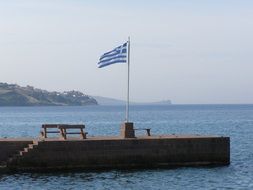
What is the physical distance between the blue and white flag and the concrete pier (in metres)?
4.87

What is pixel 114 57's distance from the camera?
37.4 meters

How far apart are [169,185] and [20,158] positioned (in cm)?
797

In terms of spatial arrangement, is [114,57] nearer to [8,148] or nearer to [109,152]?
[109,152]

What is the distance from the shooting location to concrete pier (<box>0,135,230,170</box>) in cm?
3366

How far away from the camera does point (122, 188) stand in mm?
30672

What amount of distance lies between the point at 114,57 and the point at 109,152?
608 cm

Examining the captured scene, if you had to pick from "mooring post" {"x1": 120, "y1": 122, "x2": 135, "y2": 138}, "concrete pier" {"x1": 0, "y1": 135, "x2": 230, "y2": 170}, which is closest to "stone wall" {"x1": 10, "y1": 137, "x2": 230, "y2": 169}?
"concrete pier" {"x1": 0, "y1": 135, "x2": 230, "y2": 170}

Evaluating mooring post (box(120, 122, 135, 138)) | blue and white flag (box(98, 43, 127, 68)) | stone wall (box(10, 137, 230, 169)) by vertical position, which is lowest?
stone wall (box(10, 137, 230, 169))

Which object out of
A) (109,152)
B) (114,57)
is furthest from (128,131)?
(114,57)

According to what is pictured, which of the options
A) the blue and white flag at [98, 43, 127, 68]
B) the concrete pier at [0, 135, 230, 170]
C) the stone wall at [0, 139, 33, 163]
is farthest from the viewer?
the blue and white flag at [98, 43, 127, 68]

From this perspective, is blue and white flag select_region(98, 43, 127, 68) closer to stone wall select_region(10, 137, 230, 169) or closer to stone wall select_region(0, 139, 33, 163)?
stone wall select_region(10, 137, 230, 169)

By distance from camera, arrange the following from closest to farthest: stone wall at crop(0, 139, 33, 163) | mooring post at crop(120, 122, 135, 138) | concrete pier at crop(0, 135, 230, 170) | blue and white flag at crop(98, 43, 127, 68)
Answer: concrete pier at crop(0, 135, 230, 170) < stone wall at crop(0, 139, 33, 163) < mooring post at crop(120, 122, 135, 138) < blue and white flag at crop(98, 43, 127, 68)

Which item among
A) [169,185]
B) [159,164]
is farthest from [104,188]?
[159,164]

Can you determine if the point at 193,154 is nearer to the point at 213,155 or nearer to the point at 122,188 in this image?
the point at 213,155
